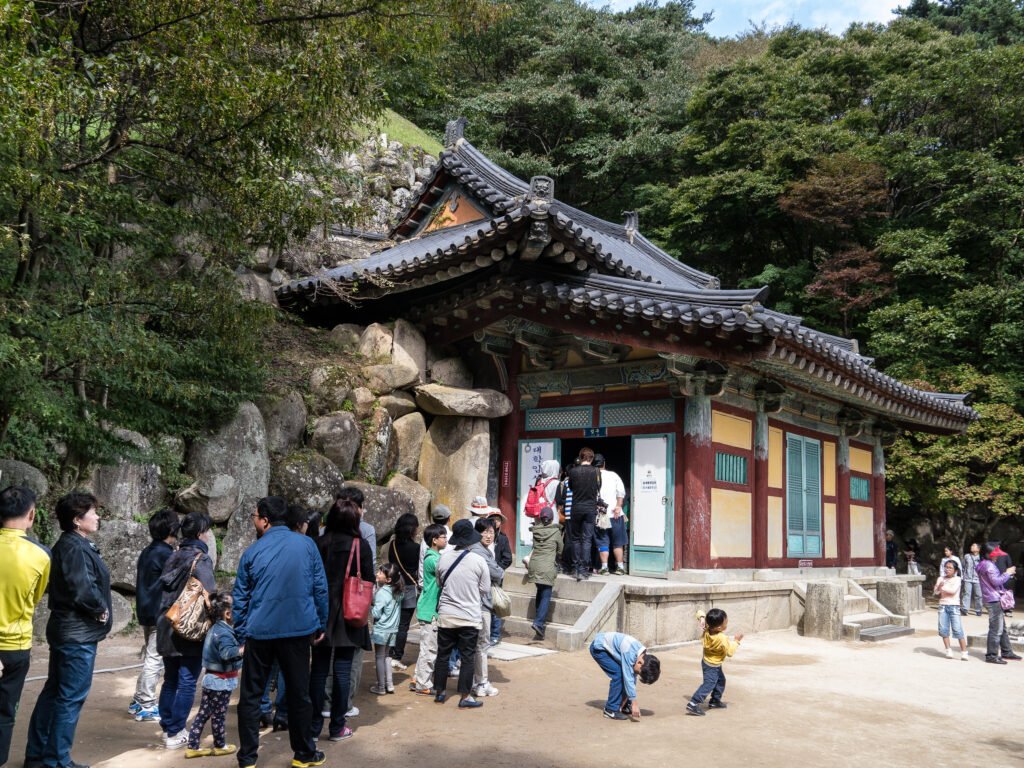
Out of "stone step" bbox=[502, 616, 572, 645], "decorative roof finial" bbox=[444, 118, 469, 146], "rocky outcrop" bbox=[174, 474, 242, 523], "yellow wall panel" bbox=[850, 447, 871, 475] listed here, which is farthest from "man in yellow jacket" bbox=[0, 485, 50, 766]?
"yellow wall panel" bbox=[850, 447, 871, 475]

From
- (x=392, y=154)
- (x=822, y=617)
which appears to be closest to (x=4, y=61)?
(x=822, y=617)

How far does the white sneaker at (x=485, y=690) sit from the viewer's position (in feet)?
21.7

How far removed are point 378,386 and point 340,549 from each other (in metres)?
6.73

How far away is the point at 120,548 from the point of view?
8789 mm

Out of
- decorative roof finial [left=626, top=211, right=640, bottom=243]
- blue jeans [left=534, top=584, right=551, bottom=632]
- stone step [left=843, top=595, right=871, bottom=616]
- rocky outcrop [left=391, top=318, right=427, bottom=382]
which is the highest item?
decorative roof finial [left=626, top=211, right=640, bottom=243]

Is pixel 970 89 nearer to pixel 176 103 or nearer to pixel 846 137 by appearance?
pixel 846 137

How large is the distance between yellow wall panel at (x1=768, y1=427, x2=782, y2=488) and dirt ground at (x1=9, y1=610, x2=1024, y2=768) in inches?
166

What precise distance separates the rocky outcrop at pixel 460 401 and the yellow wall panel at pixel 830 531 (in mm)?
6455

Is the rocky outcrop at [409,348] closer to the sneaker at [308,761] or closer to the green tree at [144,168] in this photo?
the green tree at [144,168]

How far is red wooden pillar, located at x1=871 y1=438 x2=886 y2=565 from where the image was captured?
52.9 feet

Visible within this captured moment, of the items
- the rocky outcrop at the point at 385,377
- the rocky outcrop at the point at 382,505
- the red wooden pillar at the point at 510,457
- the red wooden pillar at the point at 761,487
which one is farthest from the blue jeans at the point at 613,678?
the rocky outcrop at the point at 385,377

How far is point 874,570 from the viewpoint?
15438 mm

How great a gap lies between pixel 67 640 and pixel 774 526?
10.6 metres

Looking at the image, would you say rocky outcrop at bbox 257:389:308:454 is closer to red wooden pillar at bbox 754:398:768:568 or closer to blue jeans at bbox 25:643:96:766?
blue jeans at bbox 25:643:96:766
